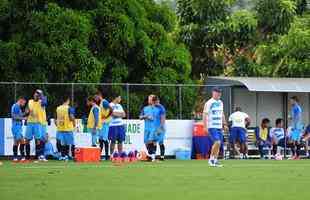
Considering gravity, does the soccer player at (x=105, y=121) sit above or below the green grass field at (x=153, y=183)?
above

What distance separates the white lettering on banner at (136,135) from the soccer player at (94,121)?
6.52 ft

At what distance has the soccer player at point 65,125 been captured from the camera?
29094 millimetres

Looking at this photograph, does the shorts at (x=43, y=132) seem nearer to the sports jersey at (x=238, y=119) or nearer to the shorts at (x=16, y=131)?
the shorts at (x=16, y=131)

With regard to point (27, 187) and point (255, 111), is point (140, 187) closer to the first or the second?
point (27, 187)

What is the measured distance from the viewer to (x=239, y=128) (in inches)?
1294

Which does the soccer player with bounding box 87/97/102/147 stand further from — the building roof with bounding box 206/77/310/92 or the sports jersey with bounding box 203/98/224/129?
the building roof with bounding box 206/77/310/92

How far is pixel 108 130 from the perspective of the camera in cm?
2867

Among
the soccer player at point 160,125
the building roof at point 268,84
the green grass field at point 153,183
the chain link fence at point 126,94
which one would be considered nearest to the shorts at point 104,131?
the soccer player at point 160,125

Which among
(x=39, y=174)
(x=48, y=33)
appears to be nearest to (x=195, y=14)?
(x=48, y=33)

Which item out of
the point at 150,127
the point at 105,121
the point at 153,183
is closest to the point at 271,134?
the point at 150,127

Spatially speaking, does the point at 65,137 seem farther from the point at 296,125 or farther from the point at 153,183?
the point at 153,183

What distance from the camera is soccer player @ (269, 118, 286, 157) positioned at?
3388 centimetres

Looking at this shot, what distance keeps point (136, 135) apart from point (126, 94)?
1670mm

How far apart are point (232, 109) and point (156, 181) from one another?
17.8 m
